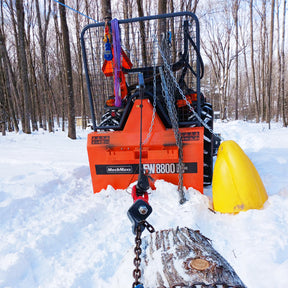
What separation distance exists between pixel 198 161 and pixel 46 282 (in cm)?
221

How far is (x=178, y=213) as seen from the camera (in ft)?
8.55

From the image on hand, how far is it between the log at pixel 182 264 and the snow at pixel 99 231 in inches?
2.2

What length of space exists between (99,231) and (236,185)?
156 centimetres

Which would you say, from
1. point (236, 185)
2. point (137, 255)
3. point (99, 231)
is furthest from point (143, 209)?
point (236, 185)

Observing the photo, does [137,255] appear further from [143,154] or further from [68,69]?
[68,69]

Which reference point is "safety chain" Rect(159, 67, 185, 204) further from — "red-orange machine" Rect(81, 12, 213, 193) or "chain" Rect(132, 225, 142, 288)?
"chain" Rect(132, 225, 142, 288)

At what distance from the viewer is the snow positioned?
5.34 feet

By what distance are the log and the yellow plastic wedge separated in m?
1.34

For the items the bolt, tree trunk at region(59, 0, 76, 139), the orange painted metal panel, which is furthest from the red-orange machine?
tree trunk at region(59, 0, 76, 139)

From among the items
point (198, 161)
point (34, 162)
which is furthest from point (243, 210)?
point (34, 162)

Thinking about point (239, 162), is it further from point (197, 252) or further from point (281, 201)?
point (197, 252)

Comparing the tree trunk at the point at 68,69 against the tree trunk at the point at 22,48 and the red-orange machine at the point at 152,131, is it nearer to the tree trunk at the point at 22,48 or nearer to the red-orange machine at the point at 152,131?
the tree trunk at the point at 22,48

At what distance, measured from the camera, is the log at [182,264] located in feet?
2.86

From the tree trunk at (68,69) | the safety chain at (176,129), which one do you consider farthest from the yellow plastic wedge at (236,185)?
the tree trunk at (68,69)
